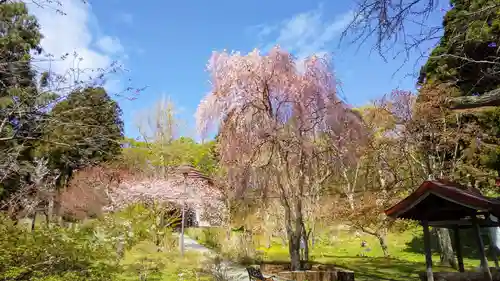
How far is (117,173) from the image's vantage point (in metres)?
22.5

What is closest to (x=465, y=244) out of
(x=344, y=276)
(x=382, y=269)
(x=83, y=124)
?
(x=382, y=269)

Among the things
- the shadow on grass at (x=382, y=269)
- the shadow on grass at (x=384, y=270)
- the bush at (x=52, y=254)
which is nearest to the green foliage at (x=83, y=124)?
the bush at (x=52, y=254)

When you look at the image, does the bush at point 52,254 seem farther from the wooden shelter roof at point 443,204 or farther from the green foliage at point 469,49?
the green foliage at point 469,49

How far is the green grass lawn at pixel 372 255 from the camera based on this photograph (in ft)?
40.5

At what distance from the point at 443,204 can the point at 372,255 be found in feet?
41.8

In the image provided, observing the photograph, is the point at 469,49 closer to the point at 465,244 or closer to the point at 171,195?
the point at 465,244

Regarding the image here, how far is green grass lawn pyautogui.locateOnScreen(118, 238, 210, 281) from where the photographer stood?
32.6 feet

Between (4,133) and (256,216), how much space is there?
13404mm

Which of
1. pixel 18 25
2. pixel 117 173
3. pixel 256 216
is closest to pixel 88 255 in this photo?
pixel 18 25

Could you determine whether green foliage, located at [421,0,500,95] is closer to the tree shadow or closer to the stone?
the stone

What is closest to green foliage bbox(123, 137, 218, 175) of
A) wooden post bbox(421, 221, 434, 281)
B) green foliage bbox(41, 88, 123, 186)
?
wooden post bbox(421, 221, 434, 281)

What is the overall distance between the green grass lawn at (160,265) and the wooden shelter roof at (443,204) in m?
5.12

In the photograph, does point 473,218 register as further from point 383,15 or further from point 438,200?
point 383,15

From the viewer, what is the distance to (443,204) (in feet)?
24.8
